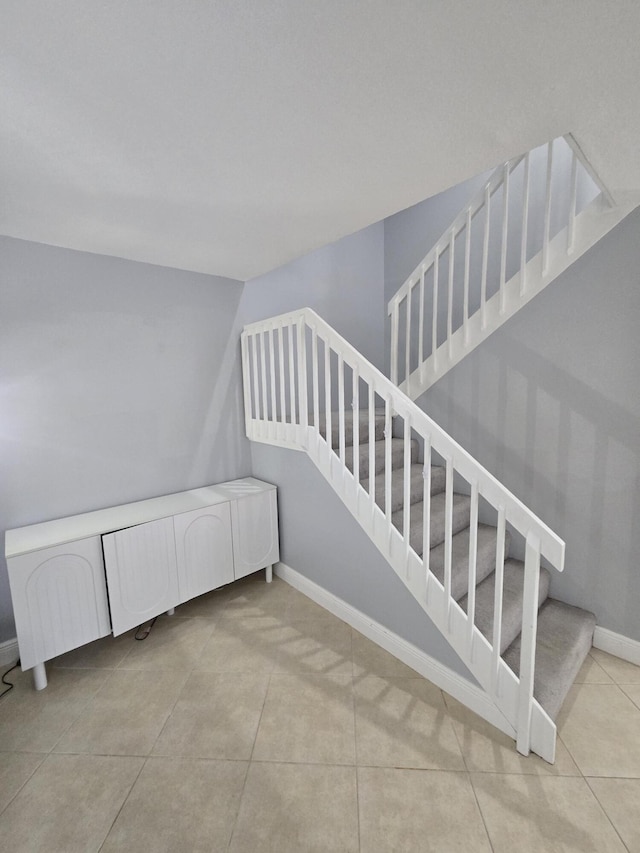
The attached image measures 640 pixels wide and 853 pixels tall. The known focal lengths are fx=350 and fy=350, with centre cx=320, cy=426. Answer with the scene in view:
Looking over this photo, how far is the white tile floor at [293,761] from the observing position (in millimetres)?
1199

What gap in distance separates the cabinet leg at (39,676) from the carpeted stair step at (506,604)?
218cm

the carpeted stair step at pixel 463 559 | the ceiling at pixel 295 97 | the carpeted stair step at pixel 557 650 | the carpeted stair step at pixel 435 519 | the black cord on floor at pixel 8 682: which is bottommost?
the black cord on floor at pixel 8 682

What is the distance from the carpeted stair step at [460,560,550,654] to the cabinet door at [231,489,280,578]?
1.40 metres

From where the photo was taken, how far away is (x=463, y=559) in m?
1.95

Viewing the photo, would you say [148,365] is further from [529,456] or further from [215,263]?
[529,456]

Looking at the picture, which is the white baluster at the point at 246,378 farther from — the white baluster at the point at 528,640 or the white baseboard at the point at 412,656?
the white baluster at the point at 528,640

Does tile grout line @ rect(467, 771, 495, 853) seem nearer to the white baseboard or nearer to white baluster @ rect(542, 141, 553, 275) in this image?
the white baseboard

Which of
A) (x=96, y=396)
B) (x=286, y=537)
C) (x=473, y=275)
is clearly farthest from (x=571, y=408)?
(x=96, y=396)

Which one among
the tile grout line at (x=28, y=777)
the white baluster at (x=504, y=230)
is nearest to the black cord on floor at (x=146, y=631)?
the tile grout line at (x=28, y=777)

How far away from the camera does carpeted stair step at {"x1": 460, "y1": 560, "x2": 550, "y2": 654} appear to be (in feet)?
5.61

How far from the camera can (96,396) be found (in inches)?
87.3

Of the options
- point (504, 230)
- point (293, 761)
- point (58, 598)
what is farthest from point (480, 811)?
point (504, 230)

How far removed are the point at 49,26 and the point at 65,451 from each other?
195 centimetres

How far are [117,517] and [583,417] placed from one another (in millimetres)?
2837
